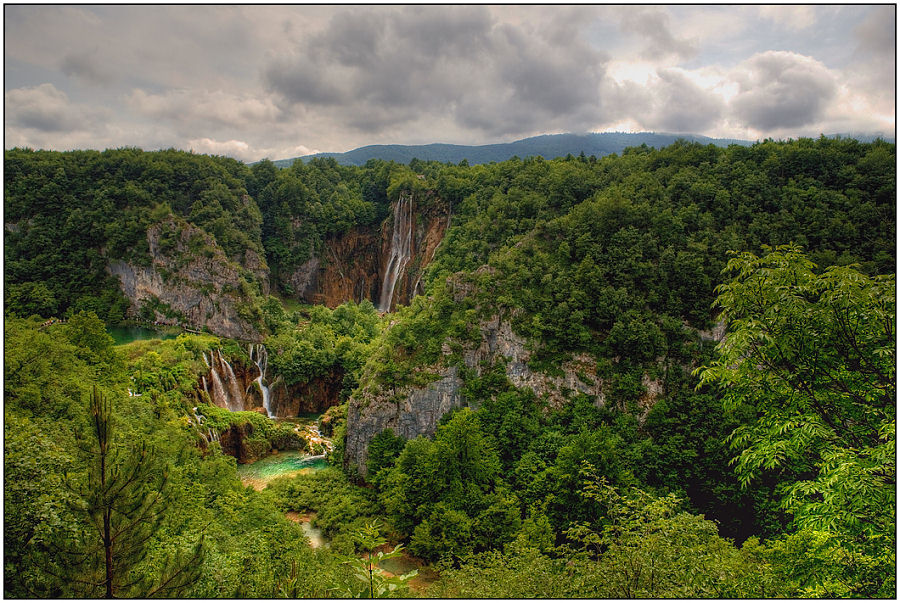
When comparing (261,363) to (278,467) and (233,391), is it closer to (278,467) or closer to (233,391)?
(233,391)

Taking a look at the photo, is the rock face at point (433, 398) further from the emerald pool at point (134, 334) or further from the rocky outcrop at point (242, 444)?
the emerald pool at point (134, 334)

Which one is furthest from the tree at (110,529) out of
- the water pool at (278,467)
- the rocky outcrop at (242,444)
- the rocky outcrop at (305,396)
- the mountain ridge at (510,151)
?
the mountain ridge at (510,151)

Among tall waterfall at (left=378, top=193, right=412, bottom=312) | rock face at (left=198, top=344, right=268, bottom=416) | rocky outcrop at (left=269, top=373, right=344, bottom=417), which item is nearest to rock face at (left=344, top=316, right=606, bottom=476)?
rock face at (left=198, top=344, right=268, bottom=416)

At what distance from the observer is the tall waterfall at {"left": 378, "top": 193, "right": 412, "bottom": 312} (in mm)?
60344

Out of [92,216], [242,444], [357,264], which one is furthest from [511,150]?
[242,444]

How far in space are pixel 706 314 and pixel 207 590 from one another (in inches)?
1060

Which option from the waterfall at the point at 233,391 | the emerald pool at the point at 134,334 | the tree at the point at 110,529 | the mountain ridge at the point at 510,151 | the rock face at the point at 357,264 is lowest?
the waterfall at the point at 233,391

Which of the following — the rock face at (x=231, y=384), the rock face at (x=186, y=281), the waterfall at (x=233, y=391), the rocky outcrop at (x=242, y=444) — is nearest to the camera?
the rocky outcrop at (x=242, y=444)

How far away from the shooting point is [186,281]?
165ft

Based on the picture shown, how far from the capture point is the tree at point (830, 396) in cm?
605

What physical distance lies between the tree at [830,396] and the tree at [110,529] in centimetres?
930

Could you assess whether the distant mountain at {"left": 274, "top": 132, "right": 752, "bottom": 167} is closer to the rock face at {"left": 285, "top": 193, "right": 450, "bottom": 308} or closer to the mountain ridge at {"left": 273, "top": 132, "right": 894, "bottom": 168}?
the mountain ridge at {"left": 273, "top": 132, "right": 894, "bottom": 168}

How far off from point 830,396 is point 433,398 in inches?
836

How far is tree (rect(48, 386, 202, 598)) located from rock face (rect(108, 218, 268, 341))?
142 feet
